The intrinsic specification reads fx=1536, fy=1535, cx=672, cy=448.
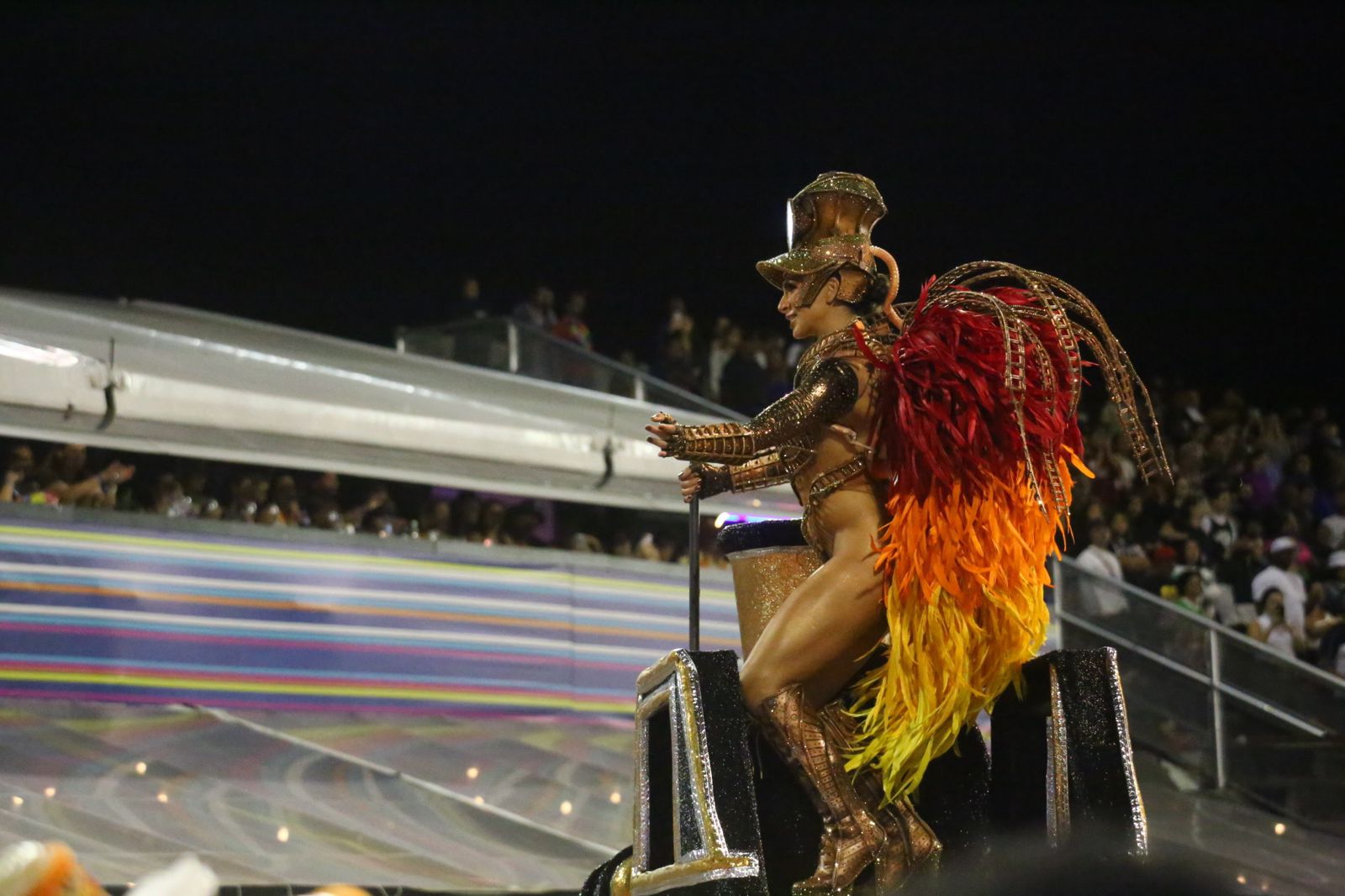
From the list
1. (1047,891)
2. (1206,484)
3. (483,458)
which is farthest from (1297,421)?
(1047,891)

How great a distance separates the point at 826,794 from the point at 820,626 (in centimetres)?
34

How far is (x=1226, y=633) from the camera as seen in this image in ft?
24.5

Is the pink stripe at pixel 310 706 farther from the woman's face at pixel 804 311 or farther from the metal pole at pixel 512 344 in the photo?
the woman's face at pixel 804 311

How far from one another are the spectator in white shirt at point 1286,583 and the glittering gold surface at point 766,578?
A: 627 cm

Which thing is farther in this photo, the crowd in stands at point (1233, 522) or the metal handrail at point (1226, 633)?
the crowd in stands at point (1233, 522)

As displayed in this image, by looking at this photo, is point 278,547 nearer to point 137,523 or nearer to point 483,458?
point 137,523

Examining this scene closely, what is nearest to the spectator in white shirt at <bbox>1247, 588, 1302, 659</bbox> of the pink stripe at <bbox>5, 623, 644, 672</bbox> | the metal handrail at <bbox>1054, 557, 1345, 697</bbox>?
the metal handrail at <bbox>1054, 557, 1345, 697</bbox>

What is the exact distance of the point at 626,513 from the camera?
25.4ft

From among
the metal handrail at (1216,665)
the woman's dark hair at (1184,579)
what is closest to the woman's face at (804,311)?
the metal handrail at (1216,665)

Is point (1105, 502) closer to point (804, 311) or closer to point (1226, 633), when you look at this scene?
point (1226, 633)

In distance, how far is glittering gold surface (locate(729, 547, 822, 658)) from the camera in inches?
136

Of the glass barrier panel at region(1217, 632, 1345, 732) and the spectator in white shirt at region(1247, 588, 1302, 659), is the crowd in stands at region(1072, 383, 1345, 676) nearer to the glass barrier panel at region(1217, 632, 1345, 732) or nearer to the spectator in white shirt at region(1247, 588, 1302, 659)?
the spectator in white shirt at region(1247, 588, 1302, 659)

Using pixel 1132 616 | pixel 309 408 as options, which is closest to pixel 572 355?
pixel 309 408

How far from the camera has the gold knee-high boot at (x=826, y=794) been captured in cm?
311
